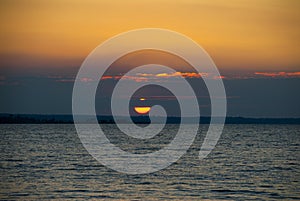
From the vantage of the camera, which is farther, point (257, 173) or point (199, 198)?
point (257, 173)

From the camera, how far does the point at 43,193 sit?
3606 cm

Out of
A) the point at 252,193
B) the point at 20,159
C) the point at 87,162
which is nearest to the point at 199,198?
the point at 252,193

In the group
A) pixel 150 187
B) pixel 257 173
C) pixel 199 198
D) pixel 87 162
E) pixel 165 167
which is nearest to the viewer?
pixel 199 198

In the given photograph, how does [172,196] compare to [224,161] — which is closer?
[172,196]

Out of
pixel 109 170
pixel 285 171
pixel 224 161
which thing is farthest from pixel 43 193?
pixel 224 161

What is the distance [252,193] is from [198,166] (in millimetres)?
17130

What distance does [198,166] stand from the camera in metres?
54.1

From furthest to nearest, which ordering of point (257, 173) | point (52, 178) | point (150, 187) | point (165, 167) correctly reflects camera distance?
point (165, 167) → point (257, 173) → point (52, 178) → point (150, 187)

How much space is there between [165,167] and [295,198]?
745 inches

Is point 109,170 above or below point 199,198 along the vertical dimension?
above

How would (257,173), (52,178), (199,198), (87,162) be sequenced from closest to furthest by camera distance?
(199,198), (52,178), (257,173), (87,162)

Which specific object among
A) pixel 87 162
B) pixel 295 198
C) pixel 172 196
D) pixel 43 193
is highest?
pixel 87 162

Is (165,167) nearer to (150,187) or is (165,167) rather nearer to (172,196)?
(150,187)

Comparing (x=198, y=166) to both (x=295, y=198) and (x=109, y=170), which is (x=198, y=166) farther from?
(x=295, y=198)
